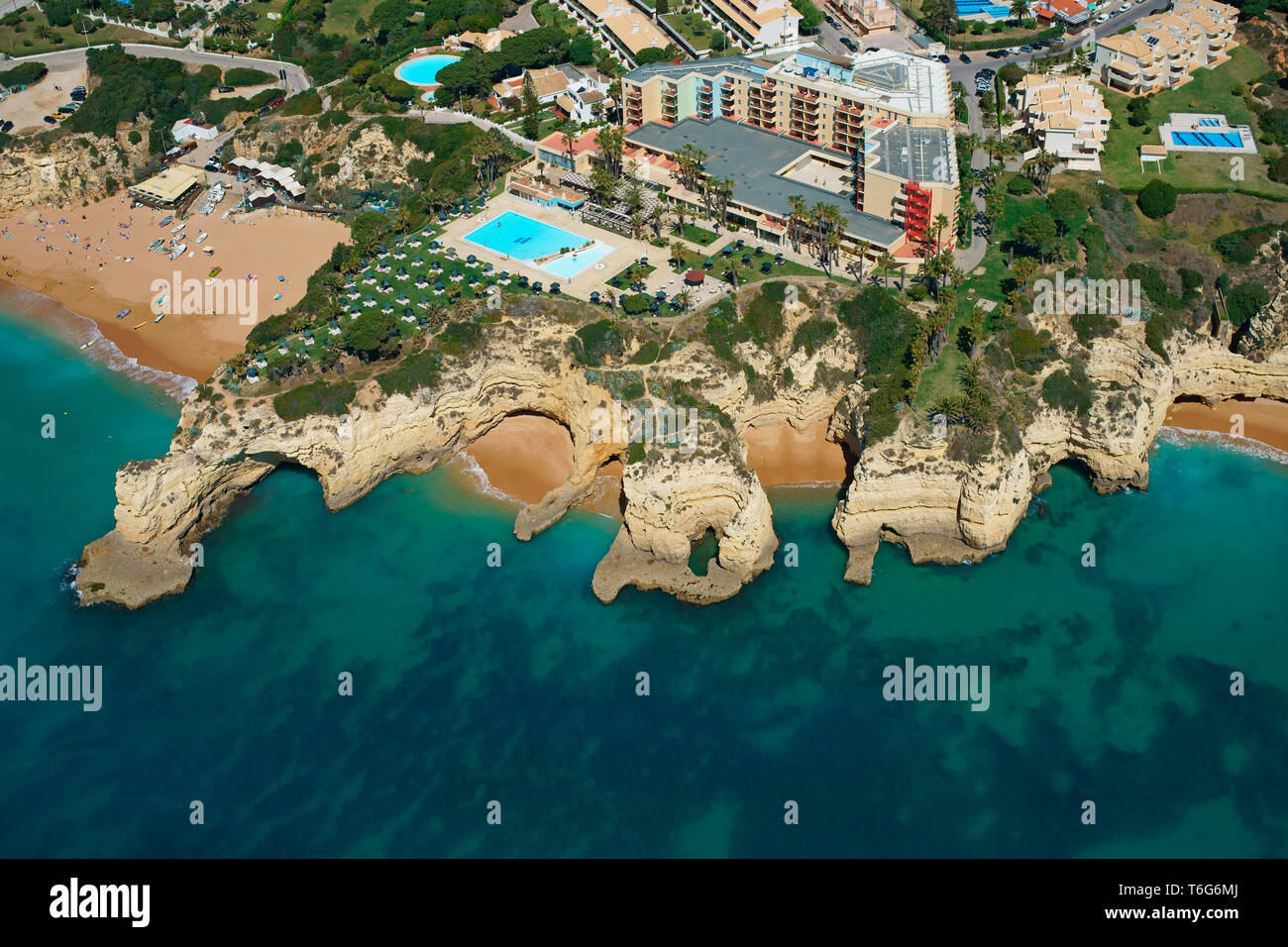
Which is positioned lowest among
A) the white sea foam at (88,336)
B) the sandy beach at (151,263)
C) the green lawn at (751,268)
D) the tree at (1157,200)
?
the white sea foam at (88,336)

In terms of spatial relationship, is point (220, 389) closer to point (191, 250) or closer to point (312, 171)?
point (191, 250)

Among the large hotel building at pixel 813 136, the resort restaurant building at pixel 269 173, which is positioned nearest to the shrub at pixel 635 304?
the large hotel building at pixel 813 136

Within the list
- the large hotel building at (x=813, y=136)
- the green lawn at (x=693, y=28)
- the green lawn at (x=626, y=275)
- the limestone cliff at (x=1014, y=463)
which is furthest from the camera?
the green lawn at (x=693, y=28)

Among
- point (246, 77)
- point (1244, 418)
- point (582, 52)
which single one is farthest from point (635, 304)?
point (246, 77)

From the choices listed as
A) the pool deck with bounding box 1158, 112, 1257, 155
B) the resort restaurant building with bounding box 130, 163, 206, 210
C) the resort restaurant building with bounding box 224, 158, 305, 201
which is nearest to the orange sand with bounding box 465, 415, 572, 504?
the resort restaurant building with bounding box 224, 158, 305, 201

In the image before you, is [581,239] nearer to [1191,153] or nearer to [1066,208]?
[1066,208]

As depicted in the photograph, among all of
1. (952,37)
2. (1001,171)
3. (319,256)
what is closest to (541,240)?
(319,256)

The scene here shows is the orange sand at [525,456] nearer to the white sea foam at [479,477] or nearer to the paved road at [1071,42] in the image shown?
the white sea foam at [479,477]
